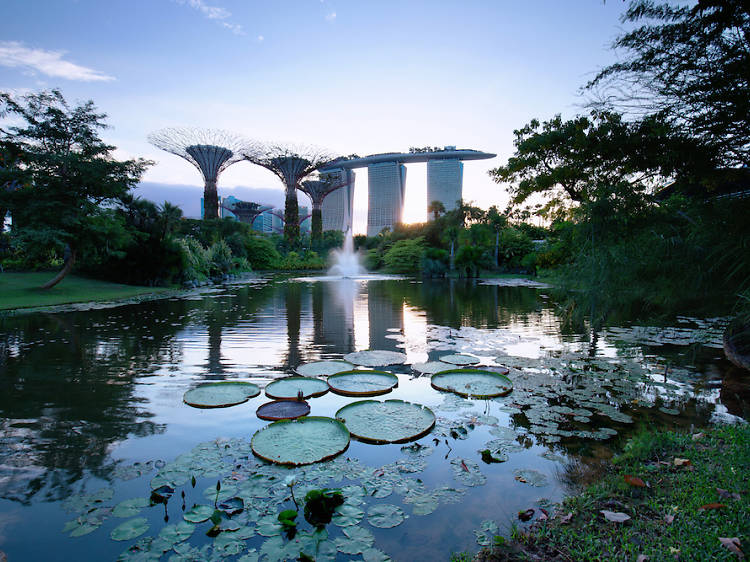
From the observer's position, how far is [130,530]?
204 centimetres

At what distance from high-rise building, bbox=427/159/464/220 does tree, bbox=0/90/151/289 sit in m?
66.1

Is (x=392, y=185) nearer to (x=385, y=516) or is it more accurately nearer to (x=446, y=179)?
(x=446, y=179)

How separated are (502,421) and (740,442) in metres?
1.61

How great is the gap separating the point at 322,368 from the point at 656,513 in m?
3.60

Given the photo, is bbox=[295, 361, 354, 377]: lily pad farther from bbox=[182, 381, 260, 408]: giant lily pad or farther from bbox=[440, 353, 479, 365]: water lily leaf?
bbox=[440, 353, 479, 365]: water lily leaf

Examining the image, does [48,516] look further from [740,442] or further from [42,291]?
[42,291]

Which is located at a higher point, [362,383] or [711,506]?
[711,506]

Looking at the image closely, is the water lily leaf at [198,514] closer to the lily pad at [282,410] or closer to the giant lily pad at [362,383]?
the lily pad at [282,410]

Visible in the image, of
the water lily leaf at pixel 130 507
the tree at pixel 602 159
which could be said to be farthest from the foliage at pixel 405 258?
the water lily leaf at pixel 130 507

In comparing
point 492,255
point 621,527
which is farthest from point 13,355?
point 492,255

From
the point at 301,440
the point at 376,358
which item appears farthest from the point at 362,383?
the point at 301,440

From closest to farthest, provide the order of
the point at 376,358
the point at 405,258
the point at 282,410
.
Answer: the point at 282,410 → the point at 376,358 → the point at 405,258

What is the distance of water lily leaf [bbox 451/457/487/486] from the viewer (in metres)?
2.57

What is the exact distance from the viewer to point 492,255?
108 ft
